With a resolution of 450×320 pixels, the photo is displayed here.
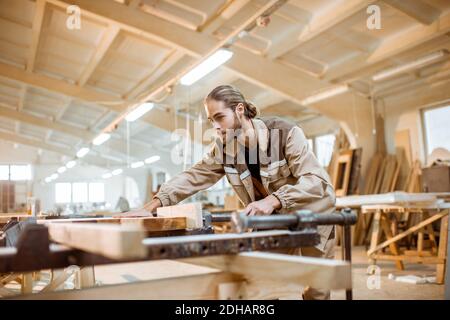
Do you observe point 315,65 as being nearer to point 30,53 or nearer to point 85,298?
point 30,53

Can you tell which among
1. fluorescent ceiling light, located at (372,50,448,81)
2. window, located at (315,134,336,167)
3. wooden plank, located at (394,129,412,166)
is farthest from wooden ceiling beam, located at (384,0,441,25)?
window, located at (315,134,336,167)

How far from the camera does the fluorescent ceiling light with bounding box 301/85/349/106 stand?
7.36 m

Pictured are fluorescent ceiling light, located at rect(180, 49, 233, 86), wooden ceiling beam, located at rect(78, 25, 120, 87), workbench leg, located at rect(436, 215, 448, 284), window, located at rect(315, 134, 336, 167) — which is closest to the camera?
workbench leg, located at rect(436, 215, 448, 284)

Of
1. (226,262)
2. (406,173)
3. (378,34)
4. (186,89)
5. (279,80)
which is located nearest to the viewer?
(226,262)

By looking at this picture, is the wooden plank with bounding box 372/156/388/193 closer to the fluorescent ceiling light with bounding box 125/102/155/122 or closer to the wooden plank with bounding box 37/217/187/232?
the fluorescent ceiling light with bounding box 125/102/155/122

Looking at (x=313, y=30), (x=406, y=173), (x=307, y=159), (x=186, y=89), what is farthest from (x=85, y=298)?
(x=186, y=89)

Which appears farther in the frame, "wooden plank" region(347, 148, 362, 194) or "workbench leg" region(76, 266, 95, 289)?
"wooden plank" region(347, 148, 362, 194)

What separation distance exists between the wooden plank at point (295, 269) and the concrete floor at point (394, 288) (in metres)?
2.94

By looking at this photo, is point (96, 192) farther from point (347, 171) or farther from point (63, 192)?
point (347, 171)

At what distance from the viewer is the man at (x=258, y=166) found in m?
1.82

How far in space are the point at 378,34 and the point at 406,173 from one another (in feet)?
9.33

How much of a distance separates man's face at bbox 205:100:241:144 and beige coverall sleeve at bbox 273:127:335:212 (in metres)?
0.28

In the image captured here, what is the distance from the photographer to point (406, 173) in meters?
8.17

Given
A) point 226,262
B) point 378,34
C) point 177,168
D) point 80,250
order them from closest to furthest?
point 80,250, point 226,262, point 378,34, point 177,168
